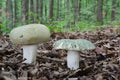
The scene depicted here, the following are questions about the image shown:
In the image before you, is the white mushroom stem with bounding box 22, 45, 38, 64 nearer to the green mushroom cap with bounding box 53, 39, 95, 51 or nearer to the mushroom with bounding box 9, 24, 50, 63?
the mushroom with bounding box 9, 24, 50, 63

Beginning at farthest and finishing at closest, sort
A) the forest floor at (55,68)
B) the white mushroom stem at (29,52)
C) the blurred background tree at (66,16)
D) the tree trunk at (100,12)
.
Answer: the tree trunk at (100,12)
the blurred background tree at (66,16)
the white mushroom stem at (29,52)
the forest floor at (55,68)

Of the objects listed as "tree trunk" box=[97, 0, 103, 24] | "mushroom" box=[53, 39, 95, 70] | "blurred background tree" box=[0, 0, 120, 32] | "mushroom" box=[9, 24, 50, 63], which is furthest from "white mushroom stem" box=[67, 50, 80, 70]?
"tree trunk" box=[97, 0, 103, 24]

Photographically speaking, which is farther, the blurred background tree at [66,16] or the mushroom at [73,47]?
the blurred background tree at [66,16]

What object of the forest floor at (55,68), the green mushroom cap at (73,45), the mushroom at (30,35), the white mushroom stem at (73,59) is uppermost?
the mushroom at (30,35)

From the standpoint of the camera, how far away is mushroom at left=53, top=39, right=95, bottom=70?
279cm

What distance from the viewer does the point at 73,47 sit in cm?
279

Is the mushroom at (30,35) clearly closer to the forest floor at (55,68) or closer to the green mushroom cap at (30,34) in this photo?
the green mushroom cap at (30,34)

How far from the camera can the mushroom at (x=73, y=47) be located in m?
Result: 2.79

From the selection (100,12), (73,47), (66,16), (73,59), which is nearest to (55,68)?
(73,59)

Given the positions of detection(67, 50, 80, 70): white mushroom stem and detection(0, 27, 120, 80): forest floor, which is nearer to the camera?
detection(0, 27, 120, 80): forest floor

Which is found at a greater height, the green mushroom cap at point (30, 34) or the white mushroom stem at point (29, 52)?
the green mushroom cap at point (30, 34)

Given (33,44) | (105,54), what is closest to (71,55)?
(33,44)

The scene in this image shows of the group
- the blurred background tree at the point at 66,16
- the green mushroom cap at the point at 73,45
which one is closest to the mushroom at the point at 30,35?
the green mushroom cap at the point at 73,45

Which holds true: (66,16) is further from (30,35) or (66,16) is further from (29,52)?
(30,35)
